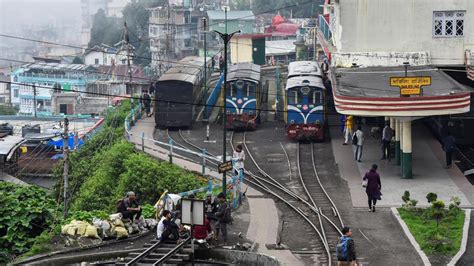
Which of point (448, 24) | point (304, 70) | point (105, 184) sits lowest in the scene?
point (105, 184)

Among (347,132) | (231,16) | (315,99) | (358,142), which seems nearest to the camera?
(358,142)

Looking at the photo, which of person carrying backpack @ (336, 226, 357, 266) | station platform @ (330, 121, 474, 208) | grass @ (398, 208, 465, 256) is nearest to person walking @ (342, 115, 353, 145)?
station platform @ (330, 121, 474, 208)

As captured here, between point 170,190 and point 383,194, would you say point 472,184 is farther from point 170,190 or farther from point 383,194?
point 170,190

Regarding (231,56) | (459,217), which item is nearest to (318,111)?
(459,217)

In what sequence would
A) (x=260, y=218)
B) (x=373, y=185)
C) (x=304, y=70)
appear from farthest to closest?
(x=304, y=70)
(x=373, y=185)
(x=260, y=218)

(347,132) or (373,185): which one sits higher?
(347,132)

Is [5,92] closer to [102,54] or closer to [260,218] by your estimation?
[102,54]

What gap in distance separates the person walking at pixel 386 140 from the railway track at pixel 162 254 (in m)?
12.9

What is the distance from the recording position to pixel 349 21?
128 ft

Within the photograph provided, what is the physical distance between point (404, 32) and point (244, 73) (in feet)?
23.9

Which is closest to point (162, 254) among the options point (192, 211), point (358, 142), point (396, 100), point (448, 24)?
point (192, 211)

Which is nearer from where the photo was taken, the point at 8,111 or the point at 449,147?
the point at 449,147

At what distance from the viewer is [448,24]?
39156mm

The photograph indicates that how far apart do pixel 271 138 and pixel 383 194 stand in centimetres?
1120
